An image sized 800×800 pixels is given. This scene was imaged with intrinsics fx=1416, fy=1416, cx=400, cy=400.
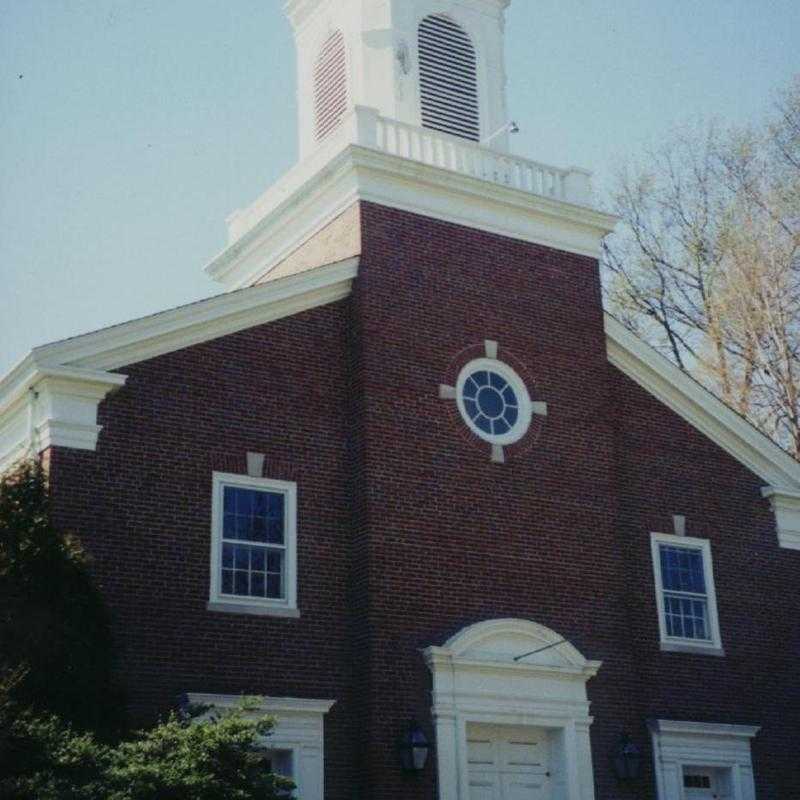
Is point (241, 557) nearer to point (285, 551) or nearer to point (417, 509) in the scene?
point (285, 551)

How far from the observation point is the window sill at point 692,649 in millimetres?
21797

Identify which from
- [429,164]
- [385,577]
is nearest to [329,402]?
[385,577]

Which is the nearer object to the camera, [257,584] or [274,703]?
[274,703]

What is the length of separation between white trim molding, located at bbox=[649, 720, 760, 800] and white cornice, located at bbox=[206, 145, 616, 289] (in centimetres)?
769

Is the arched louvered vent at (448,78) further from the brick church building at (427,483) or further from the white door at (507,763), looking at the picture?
the white door at (507,763)

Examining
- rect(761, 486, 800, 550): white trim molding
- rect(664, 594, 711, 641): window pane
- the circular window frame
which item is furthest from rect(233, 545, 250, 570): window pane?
rect(761, 486, 800, 550): white trim molding

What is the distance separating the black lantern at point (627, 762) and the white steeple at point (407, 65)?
9622 mm

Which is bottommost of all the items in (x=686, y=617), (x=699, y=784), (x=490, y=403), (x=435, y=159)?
(x=699, y=784)

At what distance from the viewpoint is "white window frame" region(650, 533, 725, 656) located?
2194 cm

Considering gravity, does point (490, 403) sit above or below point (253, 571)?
above

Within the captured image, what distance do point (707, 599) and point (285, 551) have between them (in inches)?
292

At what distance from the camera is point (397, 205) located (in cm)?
2142

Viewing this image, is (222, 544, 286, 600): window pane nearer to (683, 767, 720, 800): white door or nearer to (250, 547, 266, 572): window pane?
(250, 547, 266, 572): window pane

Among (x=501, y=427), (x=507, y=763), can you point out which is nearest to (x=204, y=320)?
(x=501, y=427)
